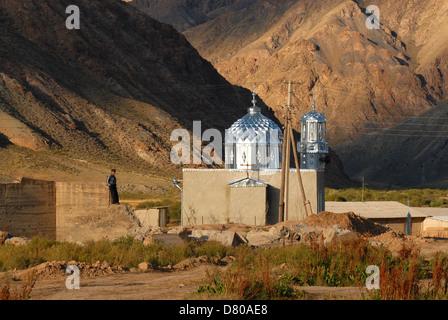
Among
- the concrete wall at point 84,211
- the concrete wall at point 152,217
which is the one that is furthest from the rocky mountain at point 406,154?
the concrete wall at point 84,211

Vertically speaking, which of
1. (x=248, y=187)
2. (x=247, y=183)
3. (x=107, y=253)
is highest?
(x=247, y=183)

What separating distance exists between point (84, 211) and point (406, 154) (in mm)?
83569

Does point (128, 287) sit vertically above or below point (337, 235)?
below

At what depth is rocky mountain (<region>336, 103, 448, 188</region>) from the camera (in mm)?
92613

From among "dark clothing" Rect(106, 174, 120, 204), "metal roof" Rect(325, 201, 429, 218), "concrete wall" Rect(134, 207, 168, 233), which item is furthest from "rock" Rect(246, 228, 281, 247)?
"metal roof" Rect(325, 201, 429, 218)

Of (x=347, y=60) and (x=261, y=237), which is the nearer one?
(x=261, y=237)

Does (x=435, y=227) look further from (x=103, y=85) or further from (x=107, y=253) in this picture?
(x=103, y=85)

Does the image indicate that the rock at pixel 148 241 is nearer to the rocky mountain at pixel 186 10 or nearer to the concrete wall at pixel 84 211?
the concrete wall at pixel 84 211

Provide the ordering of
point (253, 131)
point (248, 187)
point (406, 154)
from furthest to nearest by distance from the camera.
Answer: point (406, 154), point (253, 131), point (248, 187)

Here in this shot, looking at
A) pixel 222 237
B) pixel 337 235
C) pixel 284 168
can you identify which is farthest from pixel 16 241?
pixel 284 168

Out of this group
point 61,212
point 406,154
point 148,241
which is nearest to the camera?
point 148,241

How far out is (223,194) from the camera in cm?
2947

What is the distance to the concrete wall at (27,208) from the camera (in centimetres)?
2005

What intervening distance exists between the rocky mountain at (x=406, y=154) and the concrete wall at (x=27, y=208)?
229ft
